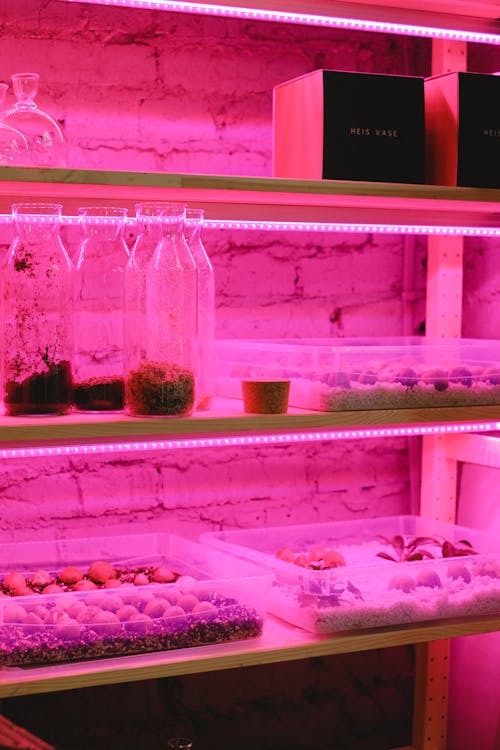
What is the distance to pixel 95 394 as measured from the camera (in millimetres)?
2078

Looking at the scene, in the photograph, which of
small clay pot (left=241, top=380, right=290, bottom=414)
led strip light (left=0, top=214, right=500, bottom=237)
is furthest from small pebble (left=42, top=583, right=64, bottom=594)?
led strip light (left=0, top=214, right=500, bottom=237)

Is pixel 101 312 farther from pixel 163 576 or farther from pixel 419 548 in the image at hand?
pixel 419 548

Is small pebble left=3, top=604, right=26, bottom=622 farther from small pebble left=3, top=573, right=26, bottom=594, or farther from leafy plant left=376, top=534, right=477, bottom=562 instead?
leafy plant left=376, top=534, right=477, bottom=562

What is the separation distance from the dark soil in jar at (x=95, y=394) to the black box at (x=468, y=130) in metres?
0.90

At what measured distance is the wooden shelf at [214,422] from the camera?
1913 mm

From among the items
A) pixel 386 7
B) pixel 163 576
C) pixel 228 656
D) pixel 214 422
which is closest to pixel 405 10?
pixel 386 7

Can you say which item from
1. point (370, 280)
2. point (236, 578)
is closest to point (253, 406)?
point (236, 578)

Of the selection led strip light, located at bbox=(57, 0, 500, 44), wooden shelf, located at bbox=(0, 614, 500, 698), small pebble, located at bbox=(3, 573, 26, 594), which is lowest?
wooden shelf, located at bbox=(0, 614, 500, 698)

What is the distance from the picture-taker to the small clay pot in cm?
213

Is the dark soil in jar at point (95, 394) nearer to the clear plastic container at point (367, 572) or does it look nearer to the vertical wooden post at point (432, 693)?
the clear plastic container at point (367, 572)

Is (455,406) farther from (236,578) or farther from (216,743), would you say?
(216,743)

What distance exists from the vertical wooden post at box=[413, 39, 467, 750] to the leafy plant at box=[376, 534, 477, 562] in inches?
12.6

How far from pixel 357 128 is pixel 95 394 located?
0.80 m

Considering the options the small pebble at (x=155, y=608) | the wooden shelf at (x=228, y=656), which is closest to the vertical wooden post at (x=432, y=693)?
the wooden shelf at (x=228, y=656)
